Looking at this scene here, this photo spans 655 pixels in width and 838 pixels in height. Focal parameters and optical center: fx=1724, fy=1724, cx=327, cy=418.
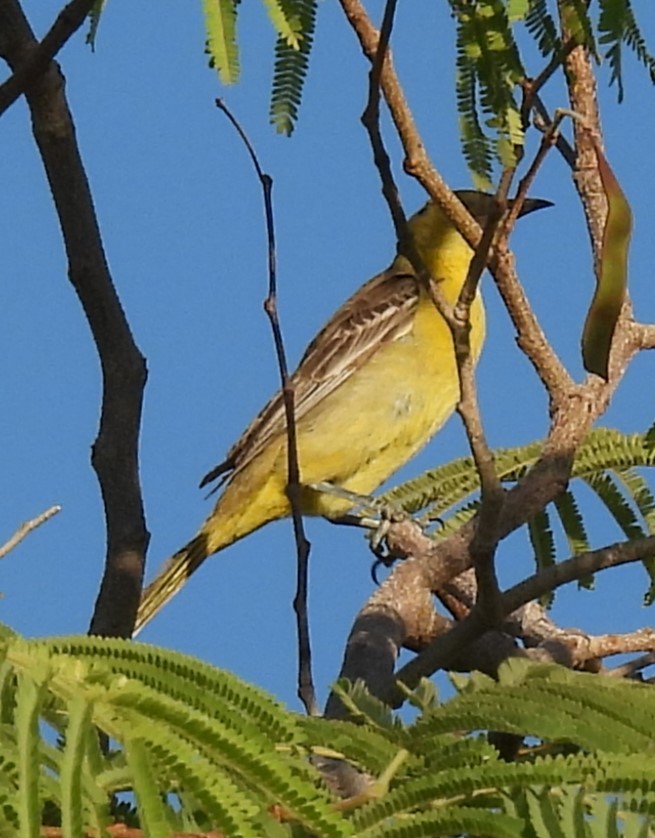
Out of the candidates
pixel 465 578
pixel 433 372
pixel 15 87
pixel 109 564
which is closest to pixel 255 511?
pixel 433 372

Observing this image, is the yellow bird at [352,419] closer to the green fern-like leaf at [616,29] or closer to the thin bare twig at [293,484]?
the thin bare twig at [293,484]

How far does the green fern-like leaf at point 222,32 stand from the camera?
272cm

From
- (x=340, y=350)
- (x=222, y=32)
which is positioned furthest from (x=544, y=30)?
(x=340, y=350)

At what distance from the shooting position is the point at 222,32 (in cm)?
274

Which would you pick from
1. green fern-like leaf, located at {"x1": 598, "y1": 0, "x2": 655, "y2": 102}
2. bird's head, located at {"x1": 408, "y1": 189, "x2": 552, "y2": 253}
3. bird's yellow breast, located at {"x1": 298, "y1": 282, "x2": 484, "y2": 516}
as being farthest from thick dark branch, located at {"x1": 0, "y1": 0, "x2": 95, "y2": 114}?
bird's head, located at {"x1": 408, "y1": 189, "x2": 552, "y2": 253}

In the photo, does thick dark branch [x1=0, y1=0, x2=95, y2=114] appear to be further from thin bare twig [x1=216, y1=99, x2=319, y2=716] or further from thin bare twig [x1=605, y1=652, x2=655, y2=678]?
thin bare twig [x1=605, y1=652, x2=655, y2=678]

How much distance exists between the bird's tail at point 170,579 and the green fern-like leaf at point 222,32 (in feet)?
11.8

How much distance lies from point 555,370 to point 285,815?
9.72 feet

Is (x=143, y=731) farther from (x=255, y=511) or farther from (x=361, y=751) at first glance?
(x=255, y=511)

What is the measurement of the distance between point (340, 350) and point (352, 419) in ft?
1.72

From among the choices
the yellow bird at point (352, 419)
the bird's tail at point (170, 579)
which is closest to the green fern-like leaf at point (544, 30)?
the yellow bird at point (352, 419)

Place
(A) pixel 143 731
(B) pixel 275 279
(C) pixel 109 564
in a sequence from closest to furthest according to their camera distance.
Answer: (A) pixel 143 731 → (B) pixel 275 279 → (C) pixel 109 564

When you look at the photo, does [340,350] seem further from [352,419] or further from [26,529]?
[26,529]

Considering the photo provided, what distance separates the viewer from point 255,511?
21.4 ft
